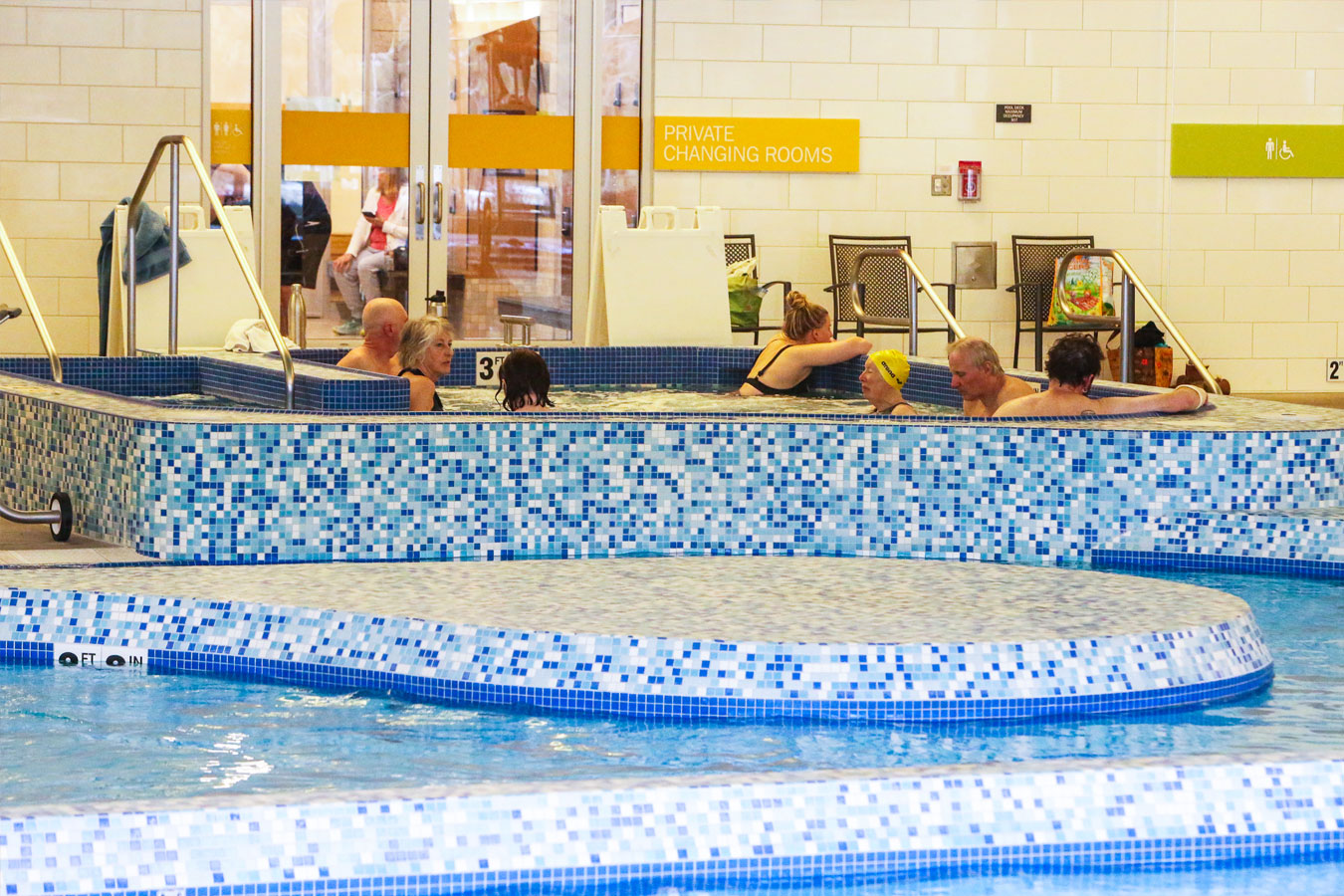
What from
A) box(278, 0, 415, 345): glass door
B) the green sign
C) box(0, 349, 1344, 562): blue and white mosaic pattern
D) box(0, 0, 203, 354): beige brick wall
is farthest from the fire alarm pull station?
box(0, 349, 1344, 562): blue and white mosaic pattern

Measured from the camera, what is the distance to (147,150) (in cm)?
1056

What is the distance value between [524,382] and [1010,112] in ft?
21.3

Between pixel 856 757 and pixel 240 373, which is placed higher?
pixel 240 373

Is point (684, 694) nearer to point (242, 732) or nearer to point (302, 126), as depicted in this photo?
Answer: point (242, 732)

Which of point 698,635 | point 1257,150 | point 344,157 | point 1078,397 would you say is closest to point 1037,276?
point 1257,150

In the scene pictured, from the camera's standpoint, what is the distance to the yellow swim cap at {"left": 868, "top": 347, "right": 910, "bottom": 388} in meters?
6.62

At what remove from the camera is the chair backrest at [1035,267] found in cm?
1149

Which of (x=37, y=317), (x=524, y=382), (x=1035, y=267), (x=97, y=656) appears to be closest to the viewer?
(x=97, y=656)

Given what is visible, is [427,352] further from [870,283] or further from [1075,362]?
[870,283]

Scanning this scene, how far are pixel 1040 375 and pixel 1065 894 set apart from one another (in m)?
4.86

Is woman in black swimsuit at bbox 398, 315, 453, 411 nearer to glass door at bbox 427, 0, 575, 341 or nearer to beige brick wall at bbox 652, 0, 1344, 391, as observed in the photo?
glass door at bbox 427, 0, 575, 341

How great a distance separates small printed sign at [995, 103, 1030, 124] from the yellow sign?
95 centimetres

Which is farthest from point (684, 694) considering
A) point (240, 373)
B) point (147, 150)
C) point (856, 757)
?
point (147, 150)

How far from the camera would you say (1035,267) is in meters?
11.6
